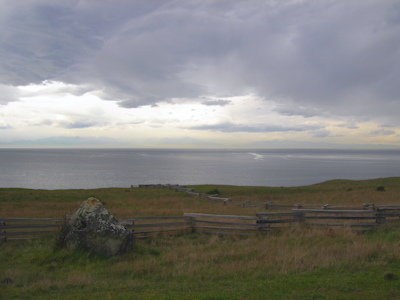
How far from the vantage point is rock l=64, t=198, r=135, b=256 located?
10.3m

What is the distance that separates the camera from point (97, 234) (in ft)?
34.2

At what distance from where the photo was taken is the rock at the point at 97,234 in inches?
406

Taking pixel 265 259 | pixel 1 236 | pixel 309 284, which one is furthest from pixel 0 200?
pixel 309 284

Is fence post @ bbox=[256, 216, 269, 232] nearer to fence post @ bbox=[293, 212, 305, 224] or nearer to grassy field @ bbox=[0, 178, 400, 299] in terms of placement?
grassy field @ bbox=[0, 178, 400, 299]

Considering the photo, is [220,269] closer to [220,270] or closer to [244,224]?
[220,270]

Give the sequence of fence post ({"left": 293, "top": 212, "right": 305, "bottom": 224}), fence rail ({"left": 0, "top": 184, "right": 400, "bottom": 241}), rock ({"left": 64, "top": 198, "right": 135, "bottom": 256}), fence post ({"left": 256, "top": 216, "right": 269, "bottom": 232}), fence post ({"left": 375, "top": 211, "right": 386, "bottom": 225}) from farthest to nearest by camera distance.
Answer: fence post ({"left": 293, "top": 212, "right": 305, "bottom": 224})
fence post ({"left": 375, "top": 211, "right": 386, "bottom": 225})
fence post ({"left": 256, "top": 216, "right": 269, "bottom": 232})
fence rail ({"left": 0, "top": 184, "right": 400, "bottom": 241})
rock ({"left": 64, "top": 198, "right": 135, "bottom": 256})

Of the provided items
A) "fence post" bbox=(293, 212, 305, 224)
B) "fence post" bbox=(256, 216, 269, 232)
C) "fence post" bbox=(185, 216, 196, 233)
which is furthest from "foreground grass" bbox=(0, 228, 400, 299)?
"fence post" bbox=(185, 216, 196, 233)

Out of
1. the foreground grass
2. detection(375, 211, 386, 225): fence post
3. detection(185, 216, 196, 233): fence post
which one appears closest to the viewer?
the foreground grass

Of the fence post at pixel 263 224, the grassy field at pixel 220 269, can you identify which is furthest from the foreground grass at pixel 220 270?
the fence post at pixel 263 224

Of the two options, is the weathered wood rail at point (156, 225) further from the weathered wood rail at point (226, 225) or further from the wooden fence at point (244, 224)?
the weathered wood rail at point (226, 225)

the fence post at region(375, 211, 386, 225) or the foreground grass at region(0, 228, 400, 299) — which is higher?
the fence post at region(375, 211, 386, 225)

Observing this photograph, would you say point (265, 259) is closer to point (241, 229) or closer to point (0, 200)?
point (241, 229)

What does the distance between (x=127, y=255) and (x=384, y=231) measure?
1129 centimetres

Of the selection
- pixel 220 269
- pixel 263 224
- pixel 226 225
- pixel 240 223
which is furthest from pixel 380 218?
pixel 220 269
